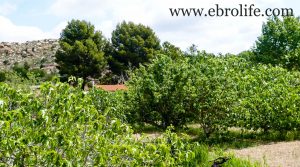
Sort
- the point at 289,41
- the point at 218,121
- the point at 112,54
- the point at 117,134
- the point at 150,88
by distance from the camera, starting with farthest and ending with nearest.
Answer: the point at 112,54 < the point at 289,41 < the point at 150,88 < the point at 218,121 < the point at 117,134

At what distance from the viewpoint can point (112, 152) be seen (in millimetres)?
5707

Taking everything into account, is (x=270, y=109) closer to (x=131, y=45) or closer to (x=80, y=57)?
(x=80, y=57)

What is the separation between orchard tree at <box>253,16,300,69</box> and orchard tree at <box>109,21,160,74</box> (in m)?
17.4

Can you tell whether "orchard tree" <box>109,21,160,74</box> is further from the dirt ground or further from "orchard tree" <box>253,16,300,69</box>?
the dirt ground

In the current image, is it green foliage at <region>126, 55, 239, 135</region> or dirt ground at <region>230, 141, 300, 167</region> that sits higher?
green foliage at <region>126, 55, 239, 135</region>

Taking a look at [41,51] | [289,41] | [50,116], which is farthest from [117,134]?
[41,51]

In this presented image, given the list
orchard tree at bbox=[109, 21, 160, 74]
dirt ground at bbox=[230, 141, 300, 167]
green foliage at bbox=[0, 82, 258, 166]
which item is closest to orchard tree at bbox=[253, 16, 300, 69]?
orchard tree at bbox=[109, 21, 160, 74]

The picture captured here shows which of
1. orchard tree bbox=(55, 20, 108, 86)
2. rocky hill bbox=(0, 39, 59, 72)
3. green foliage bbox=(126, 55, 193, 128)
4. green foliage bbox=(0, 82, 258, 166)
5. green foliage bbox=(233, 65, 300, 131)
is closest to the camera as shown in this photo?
green foliage bbox=(0, 82, 258, 166)

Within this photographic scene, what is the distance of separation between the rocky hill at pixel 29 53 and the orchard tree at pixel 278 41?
39216 mm

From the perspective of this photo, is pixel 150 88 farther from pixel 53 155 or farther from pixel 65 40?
pixel 65 40

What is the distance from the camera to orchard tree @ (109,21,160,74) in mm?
58969

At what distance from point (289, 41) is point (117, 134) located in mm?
39632

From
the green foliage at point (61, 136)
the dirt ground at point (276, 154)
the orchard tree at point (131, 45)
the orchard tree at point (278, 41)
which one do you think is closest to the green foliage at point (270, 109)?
the dirt ground at point (276, 154)

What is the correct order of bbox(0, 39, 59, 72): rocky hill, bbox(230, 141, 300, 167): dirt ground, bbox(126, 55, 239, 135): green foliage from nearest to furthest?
1. bbox(230, 141, 300, 167): dirt ground
2. bbox(126, 55, 239, 135): green foliage
3. bbox(0, 39, 59, 72): rocky hill
